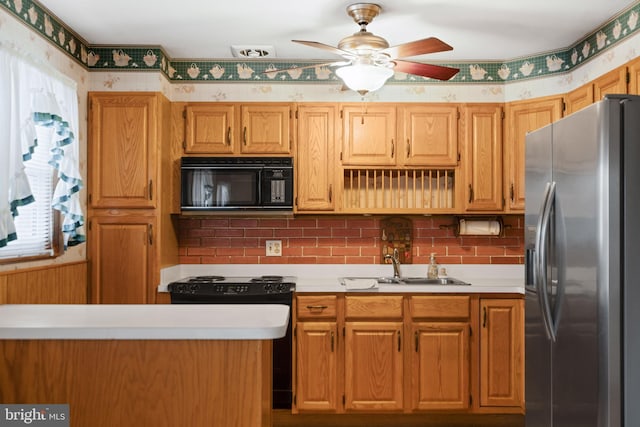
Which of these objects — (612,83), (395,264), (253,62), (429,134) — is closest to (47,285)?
(253,62)

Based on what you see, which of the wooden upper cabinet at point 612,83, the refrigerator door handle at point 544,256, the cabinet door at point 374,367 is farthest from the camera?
the cabinet door at point 374,367

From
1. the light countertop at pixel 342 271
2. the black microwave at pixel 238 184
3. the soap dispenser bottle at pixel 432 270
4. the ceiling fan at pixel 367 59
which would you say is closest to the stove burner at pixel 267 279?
the light countertop at pixel 342 271

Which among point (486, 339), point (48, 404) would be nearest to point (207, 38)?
point (48, 404)

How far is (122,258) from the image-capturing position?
135 inches

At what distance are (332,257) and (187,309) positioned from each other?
199 cm

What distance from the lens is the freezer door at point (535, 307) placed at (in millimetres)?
2217

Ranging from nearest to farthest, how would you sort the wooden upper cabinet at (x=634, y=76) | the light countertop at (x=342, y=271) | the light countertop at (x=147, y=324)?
1. the light countertop at (x=147, y=324)
2. the wooden upper cabinet at (x=634, y=76)
3. the light countertop at (x=342, y=271)

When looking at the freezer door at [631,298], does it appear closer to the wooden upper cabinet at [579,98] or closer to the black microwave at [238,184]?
the wooden upper cabinet at [579,98]

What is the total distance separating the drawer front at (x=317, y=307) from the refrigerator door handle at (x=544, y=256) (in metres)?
1.51

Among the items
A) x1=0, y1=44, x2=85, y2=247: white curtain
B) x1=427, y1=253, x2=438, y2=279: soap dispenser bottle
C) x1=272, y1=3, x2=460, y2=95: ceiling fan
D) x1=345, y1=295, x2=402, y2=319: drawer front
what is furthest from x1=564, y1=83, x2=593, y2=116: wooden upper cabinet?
x1=0, y1=44, x2=85, y2=247: white curtain

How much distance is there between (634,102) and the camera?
1.78 metres

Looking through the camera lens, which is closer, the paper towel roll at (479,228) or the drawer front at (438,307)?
the drawer front at (438,307)

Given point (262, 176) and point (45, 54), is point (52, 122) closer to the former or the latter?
point (45, 54)

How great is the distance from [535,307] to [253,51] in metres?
2.45
